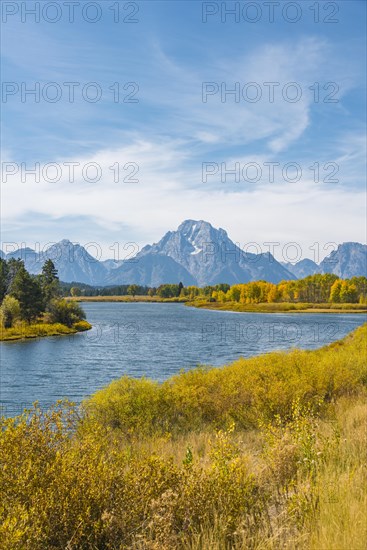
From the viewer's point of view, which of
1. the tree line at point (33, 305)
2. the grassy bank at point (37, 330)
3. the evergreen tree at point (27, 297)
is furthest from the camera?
the evergreen tree at point (27, 297)

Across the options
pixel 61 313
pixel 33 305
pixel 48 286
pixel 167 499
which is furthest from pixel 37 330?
pixel 167 499

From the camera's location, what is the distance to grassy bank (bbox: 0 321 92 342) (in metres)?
65.1

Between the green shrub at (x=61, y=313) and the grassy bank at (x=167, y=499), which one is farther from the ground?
the grassy bank at (x=167, y=499)

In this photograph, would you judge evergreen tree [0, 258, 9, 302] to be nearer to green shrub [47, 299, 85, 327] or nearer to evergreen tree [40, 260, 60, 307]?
evergreen tree [40, 260, 60, 307]

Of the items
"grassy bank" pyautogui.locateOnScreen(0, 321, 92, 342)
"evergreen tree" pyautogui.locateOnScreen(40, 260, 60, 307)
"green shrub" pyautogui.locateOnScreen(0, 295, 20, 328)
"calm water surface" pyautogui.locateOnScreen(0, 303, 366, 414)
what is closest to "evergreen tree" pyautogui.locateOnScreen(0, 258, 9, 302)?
"evergreen tree" pyautogui.locateOnScreen(40, 260, 60, 307)

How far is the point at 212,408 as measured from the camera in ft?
52.4

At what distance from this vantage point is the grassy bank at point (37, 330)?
2564 inches

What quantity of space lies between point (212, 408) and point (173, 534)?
10.8 meters

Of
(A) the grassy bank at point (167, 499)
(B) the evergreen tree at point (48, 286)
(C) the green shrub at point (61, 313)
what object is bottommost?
(C) the green shrub at point (61, 313)

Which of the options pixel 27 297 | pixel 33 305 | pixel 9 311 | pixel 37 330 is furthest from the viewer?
pixel 33 305

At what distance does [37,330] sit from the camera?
69250mm

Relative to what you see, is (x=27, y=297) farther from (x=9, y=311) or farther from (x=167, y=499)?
(x=167, y=499)

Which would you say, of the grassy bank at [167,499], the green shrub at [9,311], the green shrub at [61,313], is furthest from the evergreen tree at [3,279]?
the grassy bank at [167,499]

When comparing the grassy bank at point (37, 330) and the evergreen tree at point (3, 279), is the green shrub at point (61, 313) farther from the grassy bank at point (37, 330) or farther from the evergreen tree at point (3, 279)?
the evergreen tree at point (3, 279)
